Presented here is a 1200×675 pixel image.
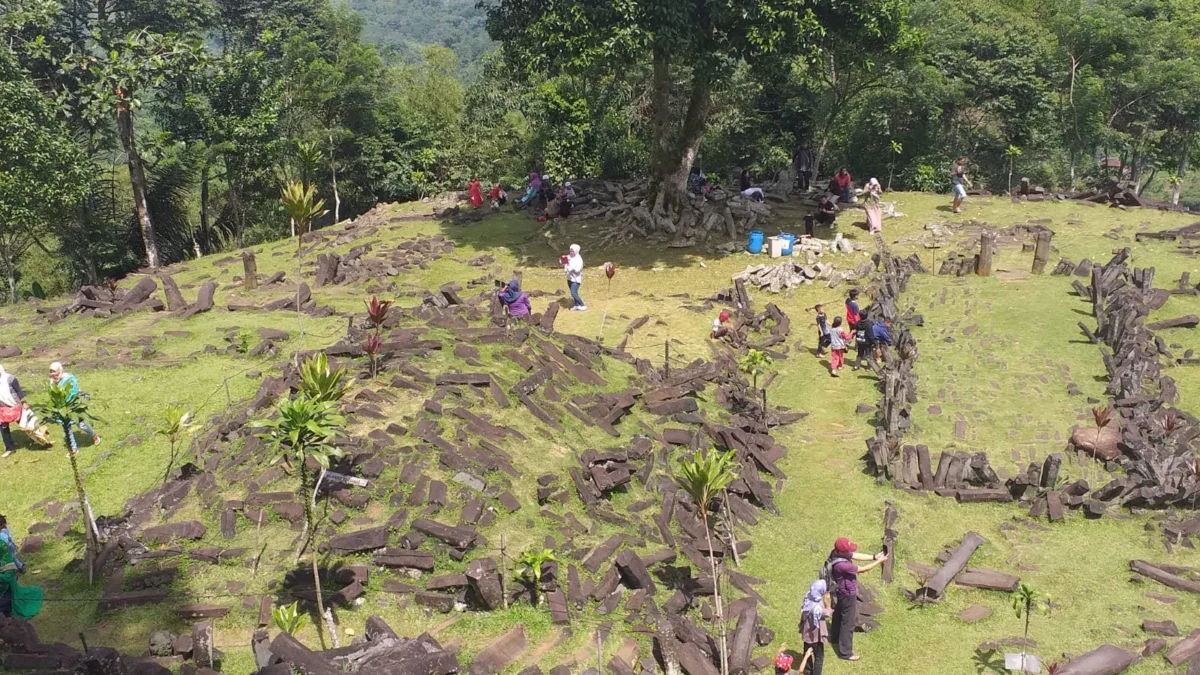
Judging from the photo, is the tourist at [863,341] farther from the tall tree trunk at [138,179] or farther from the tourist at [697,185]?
the tall tree trunk at [138,179]

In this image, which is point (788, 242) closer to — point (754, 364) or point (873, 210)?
point (873, 210)

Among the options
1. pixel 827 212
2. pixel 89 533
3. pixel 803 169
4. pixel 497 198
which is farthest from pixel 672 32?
pixel 89 533

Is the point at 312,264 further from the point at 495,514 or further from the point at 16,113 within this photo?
the point at 495,514

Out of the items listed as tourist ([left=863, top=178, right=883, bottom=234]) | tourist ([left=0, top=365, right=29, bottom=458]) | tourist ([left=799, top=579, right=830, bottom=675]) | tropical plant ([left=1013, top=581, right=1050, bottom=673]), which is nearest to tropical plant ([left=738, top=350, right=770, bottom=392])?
tropical plant ([left=1013, top=581, right=1050, bottom=673])

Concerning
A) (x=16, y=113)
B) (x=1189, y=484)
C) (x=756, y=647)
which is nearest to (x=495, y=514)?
(x=756, y=647)

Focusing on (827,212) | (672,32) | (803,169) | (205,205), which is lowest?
(827,212)

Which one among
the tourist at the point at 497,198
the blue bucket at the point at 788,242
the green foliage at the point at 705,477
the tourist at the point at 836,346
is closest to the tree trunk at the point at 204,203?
the tourist at the point at 497,198
